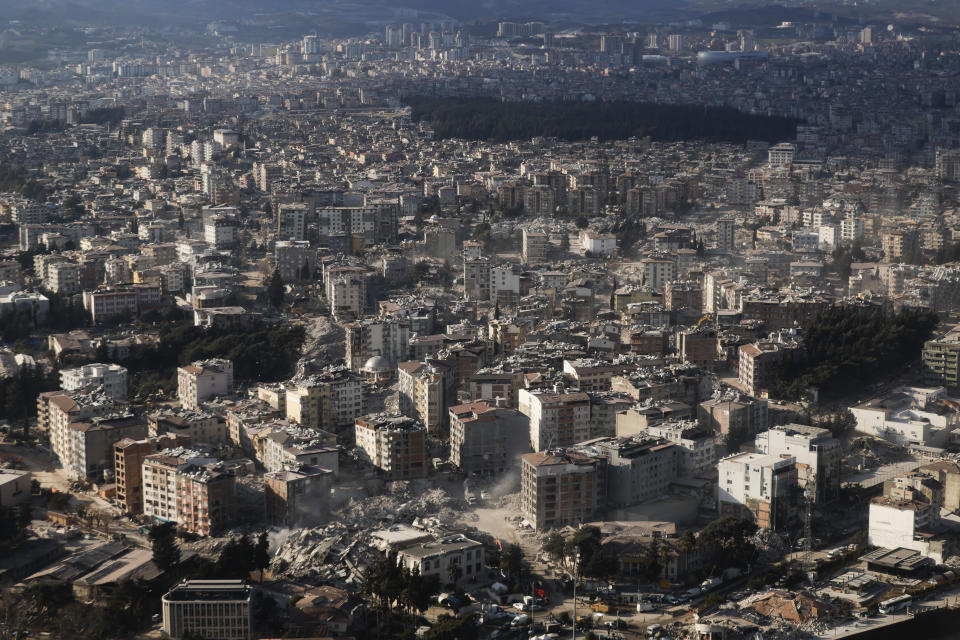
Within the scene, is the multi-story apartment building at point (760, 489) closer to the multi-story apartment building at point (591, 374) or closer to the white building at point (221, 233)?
the multi-story apartment building at point (591, 374)

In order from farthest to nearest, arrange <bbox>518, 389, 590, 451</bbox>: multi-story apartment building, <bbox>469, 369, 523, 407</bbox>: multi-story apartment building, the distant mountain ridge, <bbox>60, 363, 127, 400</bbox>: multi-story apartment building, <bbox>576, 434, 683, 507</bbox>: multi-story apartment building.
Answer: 1. the distant mountain ridge
2. <bbox>60, 363, 127, 400</bbox>: multi-story apartment building
3. <bbox>469, 369, 523, 407</bbox>: multi-story apartment building
4. <bbox>518, 389, 590, 451</bbox>: multi-story apartment building
5. <bbox>576, 434, 683, 507</bbox>: multi-story apartment building

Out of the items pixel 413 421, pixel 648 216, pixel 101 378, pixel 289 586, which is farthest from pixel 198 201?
pixel 289 586

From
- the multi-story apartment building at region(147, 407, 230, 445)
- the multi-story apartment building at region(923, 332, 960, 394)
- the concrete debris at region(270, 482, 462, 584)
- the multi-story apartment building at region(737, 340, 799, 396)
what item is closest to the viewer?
the concrete debris at region(270, 482, 462, 584)

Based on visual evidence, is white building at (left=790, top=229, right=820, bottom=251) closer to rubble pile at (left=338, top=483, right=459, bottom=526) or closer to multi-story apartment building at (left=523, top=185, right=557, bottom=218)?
multi-story apartment building at (left=523, top=185, right=557, bottom=218)

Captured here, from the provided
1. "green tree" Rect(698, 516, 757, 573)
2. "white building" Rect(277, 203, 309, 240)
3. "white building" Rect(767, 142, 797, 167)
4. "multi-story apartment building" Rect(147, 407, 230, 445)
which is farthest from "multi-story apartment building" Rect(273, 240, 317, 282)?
"white building" Rect(767, 142, 797, 167)

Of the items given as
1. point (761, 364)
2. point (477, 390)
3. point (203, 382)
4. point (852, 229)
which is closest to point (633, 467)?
point (477, 390)

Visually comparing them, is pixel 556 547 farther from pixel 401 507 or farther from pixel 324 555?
pixel 324 555
